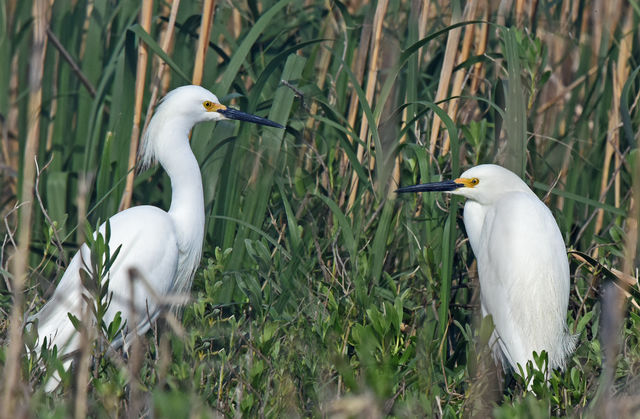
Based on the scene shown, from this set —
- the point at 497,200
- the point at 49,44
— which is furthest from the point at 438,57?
the point at 49,44

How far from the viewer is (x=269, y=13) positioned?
2.86 m

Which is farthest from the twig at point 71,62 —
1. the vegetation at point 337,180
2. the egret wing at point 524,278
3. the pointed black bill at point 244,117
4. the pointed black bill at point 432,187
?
the egret wing at point 524,278

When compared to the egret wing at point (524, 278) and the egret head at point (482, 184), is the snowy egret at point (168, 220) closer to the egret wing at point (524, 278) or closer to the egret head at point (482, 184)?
the egret head at point (482, 184)

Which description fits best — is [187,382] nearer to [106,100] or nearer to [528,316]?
[528,316]

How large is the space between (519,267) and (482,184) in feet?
1.01

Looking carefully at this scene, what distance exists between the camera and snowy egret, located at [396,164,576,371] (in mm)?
2648

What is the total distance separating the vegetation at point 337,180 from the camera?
2186mm

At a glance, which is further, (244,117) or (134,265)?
(244,117)

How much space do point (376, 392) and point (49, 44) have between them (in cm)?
237

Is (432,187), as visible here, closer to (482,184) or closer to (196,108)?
(482,184)

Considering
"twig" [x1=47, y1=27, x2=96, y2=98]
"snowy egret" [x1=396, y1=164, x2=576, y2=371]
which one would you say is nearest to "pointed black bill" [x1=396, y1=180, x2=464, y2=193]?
"snowy egret" [x1=396, y1=164, x2=576, y2=371]

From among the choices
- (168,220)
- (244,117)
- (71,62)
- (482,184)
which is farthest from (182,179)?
(482,184)

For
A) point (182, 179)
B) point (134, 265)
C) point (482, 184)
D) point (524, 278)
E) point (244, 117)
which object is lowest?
point (134, 265)

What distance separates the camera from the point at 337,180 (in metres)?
3.14
